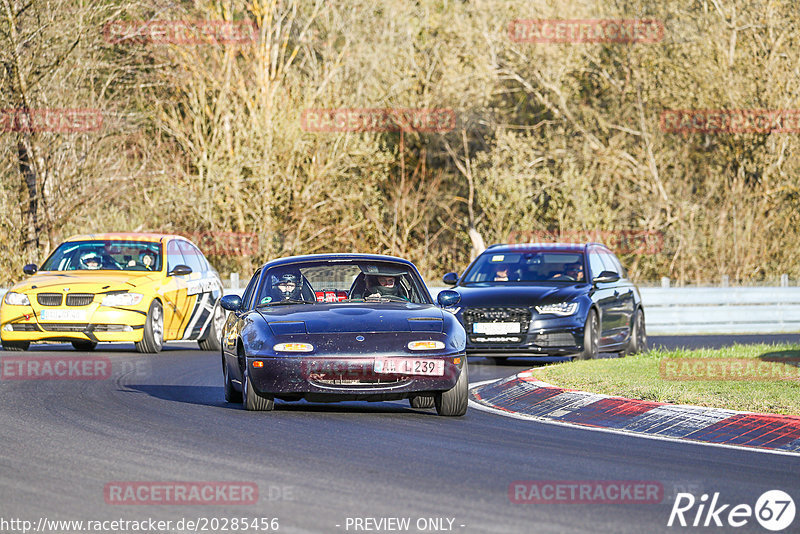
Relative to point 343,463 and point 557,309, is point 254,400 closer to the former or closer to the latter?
point 343,463

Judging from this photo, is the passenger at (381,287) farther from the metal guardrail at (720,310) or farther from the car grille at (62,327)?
the metal guardrail at (720,310)

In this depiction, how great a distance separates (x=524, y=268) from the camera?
20.1m

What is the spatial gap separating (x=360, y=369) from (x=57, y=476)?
11.4 ft

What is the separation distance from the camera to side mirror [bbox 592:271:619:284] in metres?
19.0

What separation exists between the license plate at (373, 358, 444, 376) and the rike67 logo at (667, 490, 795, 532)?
12.9 feet

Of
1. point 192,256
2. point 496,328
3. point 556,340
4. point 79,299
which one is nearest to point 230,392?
point 496,328

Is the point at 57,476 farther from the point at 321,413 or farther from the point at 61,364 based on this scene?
the point at 61,364

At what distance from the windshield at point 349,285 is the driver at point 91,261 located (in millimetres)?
7743

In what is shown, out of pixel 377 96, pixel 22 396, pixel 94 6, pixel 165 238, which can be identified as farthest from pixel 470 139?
pixel 22 396

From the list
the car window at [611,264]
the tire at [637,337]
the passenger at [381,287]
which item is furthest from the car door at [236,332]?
the car window at [611,264]

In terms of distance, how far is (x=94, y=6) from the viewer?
31.8 meters

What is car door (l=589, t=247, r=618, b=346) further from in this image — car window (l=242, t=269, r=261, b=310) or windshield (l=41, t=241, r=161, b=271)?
car window (l=242, t=269, r=261, b=310)

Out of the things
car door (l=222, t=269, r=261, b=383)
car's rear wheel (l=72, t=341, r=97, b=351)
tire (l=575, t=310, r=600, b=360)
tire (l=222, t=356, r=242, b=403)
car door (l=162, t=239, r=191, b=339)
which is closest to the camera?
car door (l=222, t=269, r=261, b=383)

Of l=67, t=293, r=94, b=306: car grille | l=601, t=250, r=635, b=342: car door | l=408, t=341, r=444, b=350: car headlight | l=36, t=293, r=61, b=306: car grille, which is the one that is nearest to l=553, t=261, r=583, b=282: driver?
l=601, t=250, r=635, b=342: car door
